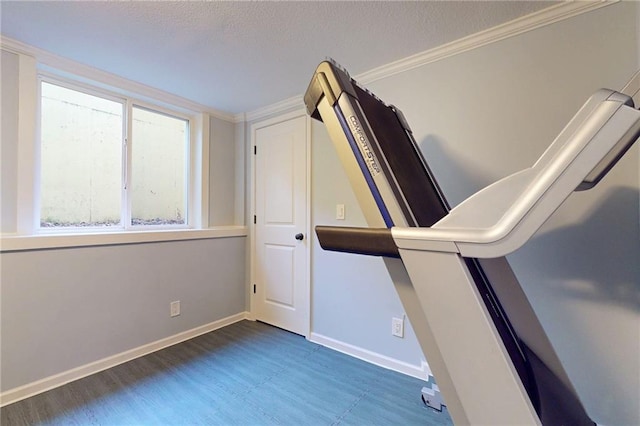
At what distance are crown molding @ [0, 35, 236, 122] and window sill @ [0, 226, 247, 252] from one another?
3.76 ft

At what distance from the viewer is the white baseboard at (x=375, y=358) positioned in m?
1.89

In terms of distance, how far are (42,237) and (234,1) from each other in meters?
1.82

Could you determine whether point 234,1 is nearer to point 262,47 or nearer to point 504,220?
point 262,47

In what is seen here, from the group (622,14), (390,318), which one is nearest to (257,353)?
(390,318)

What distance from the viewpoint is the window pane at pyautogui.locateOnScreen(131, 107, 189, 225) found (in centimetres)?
246

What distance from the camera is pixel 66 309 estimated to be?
1.84 m

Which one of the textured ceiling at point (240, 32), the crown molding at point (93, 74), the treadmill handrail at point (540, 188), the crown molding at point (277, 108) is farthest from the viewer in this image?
the crown molding at point (277, 108)

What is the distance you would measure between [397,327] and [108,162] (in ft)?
8.56

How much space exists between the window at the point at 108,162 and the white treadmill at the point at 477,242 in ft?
6.74

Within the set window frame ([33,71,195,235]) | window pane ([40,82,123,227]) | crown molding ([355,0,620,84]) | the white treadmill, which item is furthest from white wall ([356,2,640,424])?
window pane ([40,82,123,227])

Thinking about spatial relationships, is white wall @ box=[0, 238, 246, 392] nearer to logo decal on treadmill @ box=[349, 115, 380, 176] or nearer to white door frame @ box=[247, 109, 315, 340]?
white door frame @ box=[247, 109, 315, 340]

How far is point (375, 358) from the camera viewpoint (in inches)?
82.4

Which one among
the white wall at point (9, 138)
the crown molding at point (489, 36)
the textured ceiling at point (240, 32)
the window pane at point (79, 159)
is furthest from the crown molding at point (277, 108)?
the white wall at point (9, 138)

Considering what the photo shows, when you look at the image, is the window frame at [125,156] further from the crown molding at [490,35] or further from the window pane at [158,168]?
the crown molding at [490,35]
